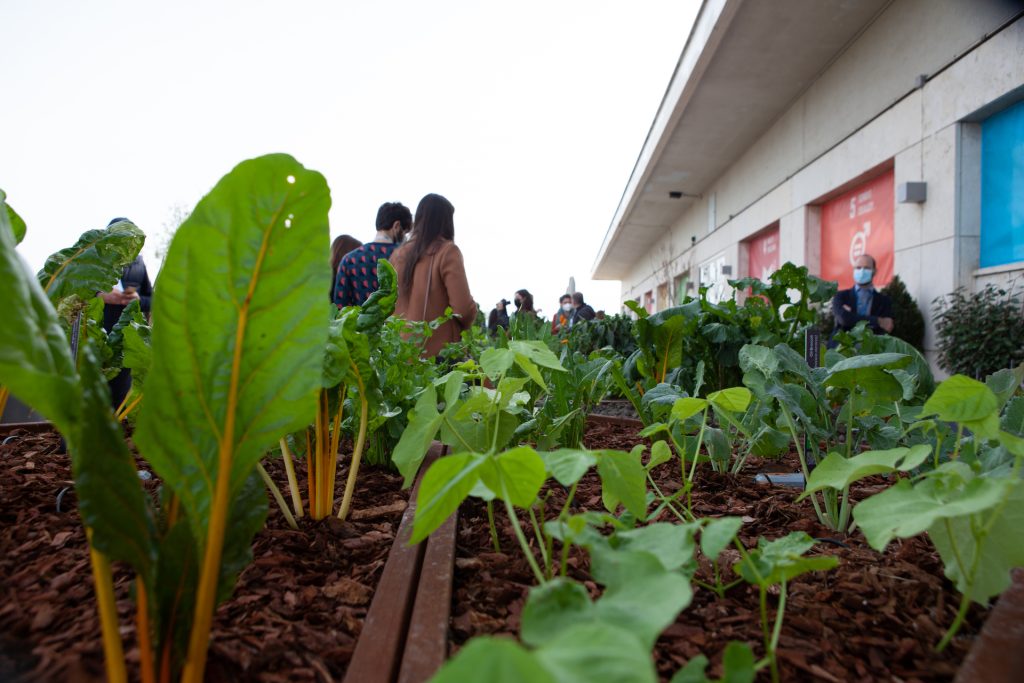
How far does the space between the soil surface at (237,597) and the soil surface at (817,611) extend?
0.15 m

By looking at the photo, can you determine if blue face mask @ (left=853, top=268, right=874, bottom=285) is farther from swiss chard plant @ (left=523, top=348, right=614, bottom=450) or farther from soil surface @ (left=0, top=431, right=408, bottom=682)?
soil surface @ (left=0, top=431, right=408, bottom=682)

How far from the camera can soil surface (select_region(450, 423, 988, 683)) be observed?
612 mm

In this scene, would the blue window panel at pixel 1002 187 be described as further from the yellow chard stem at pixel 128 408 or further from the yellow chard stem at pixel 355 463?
the yellow chard stem at pixel 128 408

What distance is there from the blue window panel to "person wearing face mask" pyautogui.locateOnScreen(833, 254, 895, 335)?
91 centimetres

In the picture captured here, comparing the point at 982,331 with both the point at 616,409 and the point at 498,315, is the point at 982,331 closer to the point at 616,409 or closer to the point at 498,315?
the point at 616,409

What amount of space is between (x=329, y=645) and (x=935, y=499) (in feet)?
2.18

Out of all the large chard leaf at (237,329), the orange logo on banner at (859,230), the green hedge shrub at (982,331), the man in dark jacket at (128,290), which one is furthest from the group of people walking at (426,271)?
the orange logo on banner at (859,230)

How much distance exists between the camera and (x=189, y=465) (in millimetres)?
521

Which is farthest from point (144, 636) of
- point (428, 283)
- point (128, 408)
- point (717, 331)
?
point (428, 283)

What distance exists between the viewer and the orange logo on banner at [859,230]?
22.7ft

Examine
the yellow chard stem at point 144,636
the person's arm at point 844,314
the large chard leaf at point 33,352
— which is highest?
the person's arm at point 844,314

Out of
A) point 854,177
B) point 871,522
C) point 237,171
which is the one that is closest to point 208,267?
point 237,171

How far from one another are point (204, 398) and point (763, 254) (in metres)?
11.4

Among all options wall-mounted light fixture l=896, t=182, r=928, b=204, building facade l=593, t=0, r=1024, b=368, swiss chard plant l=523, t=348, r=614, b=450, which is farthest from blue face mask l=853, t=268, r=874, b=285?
swiss chard plant l=523, t=348, r=614, b=450
